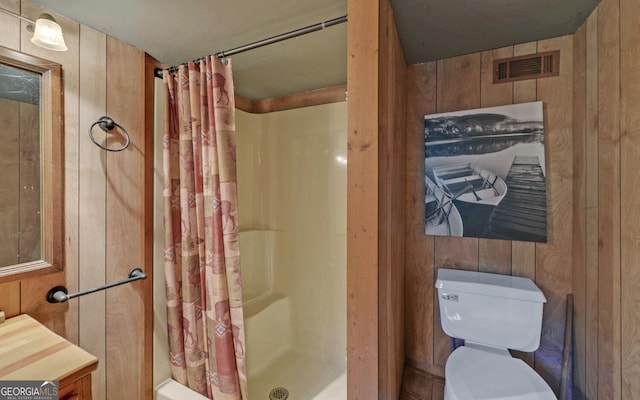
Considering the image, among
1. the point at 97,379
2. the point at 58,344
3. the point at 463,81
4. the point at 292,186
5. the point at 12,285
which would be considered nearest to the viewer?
the point at 58,344

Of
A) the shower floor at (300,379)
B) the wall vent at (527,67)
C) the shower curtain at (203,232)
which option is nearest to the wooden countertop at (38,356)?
the shower curtain at (203,232)

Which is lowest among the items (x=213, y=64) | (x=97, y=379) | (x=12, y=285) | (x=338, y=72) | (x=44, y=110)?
(x=97, y=379)

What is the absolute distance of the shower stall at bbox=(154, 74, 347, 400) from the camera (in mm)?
1905

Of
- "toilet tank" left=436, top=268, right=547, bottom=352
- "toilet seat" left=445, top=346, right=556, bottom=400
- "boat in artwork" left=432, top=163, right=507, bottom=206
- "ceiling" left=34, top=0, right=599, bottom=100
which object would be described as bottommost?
"toilet seat" left=445, top=346, right=556, bottom=400

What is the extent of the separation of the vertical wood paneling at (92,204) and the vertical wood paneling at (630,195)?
232 centimetres

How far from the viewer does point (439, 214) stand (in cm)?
167

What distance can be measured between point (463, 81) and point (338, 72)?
2.68 feet

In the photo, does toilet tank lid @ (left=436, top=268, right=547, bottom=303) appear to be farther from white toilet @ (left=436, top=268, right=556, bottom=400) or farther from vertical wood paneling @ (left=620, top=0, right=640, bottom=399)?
vertical wood paneling @ (left=620, top=0, right=640, bottom=399)

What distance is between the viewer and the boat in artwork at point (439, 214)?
1.63 m

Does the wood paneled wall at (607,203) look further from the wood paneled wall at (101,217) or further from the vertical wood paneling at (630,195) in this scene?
the wood paneled wall at (101,217)

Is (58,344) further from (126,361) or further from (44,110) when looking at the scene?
(44,110)

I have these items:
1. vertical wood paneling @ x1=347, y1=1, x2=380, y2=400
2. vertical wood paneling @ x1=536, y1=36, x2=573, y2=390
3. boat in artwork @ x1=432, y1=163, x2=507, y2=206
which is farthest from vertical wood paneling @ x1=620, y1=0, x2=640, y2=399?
vertical wood paneling @ x1=347, y1=1, x2=380, y2=400

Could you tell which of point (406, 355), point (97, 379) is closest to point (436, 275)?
point (406, 355)

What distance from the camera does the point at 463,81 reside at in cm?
164
